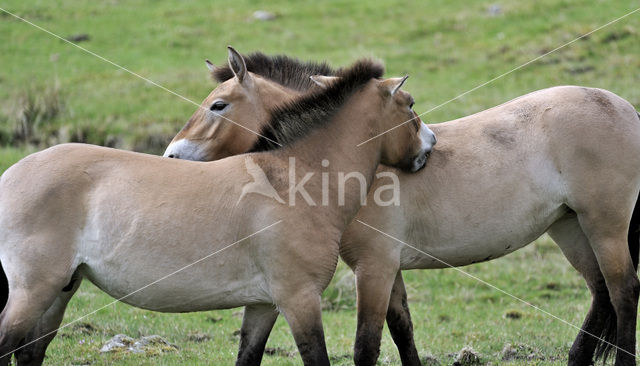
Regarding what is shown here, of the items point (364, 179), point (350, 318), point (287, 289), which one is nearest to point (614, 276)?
point (364, 179)

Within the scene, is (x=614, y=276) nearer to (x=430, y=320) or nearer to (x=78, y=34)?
(x=430, y=320)

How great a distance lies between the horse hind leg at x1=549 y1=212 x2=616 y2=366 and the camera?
6.71 meters

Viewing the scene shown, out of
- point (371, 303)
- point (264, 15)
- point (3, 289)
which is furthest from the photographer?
point (264, 15)

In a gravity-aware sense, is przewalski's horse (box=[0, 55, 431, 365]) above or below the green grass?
above

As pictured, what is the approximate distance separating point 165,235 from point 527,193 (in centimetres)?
291

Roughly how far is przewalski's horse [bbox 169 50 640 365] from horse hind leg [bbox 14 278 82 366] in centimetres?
209

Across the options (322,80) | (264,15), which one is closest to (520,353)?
(322,80)

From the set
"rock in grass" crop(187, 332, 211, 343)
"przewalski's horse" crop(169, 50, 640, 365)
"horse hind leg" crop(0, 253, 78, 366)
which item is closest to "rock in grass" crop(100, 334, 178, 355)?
"rock in grass" crop(187, 332, 211, 343)

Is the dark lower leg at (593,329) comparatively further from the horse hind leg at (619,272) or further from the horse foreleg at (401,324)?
the horse foreleg at (401,324)

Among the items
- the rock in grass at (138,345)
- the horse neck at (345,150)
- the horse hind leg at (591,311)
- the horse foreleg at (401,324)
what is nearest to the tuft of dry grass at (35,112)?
the rock in grass at (138,345)

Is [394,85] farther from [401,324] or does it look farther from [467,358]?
[467,358]

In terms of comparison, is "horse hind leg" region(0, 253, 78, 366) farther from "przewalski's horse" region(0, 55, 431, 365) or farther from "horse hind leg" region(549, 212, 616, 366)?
"horse hind leg" region(549, 212, 616, 366)

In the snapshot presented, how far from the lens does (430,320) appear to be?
30.2 ft

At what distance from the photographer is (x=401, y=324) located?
652 cm
